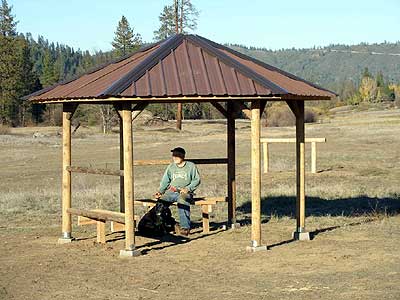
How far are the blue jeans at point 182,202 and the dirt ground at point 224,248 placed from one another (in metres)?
0.30

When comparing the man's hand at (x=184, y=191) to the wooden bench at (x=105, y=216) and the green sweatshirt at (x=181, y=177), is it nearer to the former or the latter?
the green sweatshirt at (x=181, y=177)

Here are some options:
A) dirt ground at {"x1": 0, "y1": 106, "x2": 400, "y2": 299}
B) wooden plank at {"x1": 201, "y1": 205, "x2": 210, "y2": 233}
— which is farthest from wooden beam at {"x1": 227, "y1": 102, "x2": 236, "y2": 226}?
wooden plank at {"x1": 201, "y1": 205, "x2": 210, "y2": 233}

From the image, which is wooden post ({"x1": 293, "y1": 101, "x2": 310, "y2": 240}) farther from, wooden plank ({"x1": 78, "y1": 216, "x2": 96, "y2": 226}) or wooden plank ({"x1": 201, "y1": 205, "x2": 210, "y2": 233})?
wooden plank ({"x1": 78, "y1": 216, "x2": 96, "y2": 226})

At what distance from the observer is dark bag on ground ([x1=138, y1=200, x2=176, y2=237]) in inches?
524

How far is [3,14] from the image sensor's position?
84500 mm

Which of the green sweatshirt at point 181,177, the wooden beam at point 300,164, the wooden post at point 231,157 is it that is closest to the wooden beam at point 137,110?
the green sweatshirt at point 181,177

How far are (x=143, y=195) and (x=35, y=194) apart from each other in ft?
10.1

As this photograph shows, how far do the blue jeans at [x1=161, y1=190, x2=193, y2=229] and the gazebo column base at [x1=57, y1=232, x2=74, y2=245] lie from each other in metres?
1.64

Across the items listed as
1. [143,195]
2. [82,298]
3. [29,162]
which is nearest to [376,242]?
[82,298]

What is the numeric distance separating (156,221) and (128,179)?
6.15 feet

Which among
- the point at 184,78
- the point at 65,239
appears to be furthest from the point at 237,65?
the point at 65,239

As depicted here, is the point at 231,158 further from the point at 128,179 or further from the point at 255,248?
the point at 128,179

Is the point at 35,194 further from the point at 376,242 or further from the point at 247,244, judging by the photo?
the point at 376,242

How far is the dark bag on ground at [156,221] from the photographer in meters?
13.3
